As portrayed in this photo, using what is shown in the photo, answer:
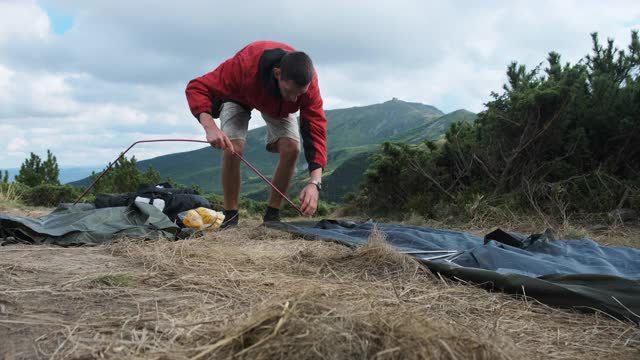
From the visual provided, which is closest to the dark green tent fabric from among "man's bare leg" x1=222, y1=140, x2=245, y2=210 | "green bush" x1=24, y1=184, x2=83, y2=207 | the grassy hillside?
"man's bare leg" x1=222, y1=140, x2=245, y2=210

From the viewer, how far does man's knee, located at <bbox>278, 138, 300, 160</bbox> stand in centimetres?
418

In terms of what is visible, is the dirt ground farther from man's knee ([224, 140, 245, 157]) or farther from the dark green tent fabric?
man's knee ([224, 140, 245, 157])

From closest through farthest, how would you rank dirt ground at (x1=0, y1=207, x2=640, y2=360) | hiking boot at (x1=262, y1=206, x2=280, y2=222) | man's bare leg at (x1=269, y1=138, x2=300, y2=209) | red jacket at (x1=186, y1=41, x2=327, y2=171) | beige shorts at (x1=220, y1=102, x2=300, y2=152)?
dirt ground at (x1=0, y1=207, x2=640, y2=360) → red jacket at (x1=186, y1=41, x2=327, y2=171) → beige shorts at (x1=220, y1=102, x2=300, y2=152) → man's bare leg at (x1=269, y1=138, x2=300, y2=209) → hiking boot at (x1=262, y1=206, x2=280, y2=222)

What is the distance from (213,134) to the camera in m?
3.43

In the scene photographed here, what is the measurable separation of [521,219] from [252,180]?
389ft

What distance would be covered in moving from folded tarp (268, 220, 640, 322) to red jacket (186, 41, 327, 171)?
66cm

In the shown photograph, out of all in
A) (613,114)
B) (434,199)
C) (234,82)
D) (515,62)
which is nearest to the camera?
(234,82)

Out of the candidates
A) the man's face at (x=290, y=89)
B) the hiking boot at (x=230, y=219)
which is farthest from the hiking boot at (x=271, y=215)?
the man's face at (x=290, y=89)

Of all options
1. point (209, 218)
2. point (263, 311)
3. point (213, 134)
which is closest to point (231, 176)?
point (209, 218)

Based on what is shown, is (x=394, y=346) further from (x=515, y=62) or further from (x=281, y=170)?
(x=515, y=62)

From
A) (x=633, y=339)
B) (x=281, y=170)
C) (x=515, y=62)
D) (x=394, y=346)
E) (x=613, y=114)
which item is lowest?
(x=633, y=339)

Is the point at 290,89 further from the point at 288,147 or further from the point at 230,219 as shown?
the point at 230,219

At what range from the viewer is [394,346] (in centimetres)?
116

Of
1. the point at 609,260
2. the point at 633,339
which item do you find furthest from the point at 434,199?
the point at 633,339
